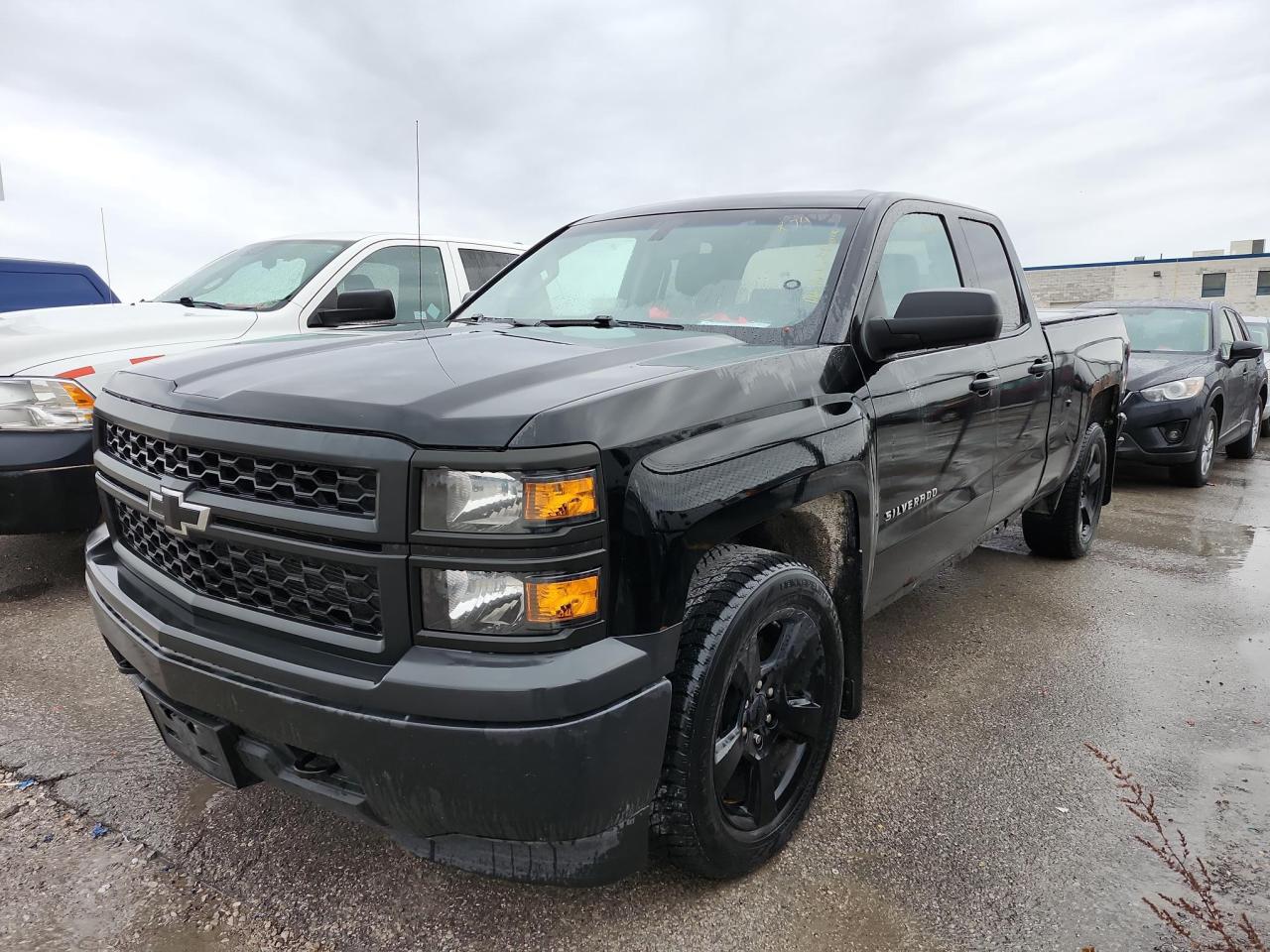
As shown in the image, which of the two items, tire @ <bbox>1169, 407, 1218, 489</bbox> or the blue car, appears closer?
the blue car

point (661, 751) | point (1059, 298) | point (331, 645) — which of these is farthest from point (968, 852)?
point (1059, 298)

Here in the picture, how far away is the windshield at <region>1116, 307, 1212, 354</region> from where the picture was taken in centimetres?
845

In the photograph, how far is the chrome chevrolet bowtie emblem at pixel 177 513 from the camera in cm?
192

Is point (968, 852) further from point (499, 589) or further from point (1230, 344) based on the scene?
point (1230, 344)

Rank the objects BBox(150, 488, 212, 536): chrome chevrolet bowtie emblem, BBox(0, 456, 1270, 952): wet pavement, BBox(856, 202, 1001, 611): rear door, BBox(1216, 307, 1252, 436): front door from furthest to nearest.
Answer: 1. BBox(1216, 307, 1252, 436): front door
2. BBox(856, 202, 1001, 611): rear door
3. BBox(0, 456, 1270, 952): wet pavement
4. BBox(150, 488, 212, 536): chrome chevrolet bowtie emblem

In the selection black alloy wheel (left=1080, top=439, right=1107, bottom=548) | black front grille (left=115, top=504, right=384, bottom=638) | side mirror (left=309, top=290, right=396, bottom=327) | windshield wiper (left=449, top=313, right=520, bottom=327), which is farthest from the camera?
black alloy wheel (left=1080, top=439, right=1107, bottom=548)

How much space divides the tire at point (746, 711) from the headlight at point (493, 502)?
0.47 meters

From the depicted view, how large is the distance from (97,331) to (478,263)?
266cm

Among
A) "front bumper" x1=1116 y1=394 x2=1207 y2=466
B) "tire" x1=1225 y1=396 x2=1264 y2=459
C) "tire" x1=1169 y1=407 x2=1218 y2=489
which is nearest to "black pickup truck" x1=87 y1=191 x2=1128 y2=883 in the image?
"front bumper" x1=1116 y1=394 x2=1207 y2=466

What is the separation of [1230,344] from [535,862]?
9114mm

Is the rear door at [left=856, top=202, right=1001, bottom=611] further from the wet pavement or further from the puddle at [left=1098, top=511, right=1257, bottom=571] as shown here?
the puddle at [left=1098, top=511, right=1257, bottom=571]

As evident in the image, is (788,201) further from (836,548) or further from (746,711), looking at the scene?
(746,711)

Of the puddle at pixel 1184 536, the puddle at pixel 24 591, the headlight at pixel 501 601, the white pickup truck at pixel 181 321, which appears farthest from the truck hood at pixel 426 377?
the puddle at pixel 1184 536

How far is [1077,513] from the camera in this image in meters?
5.12
